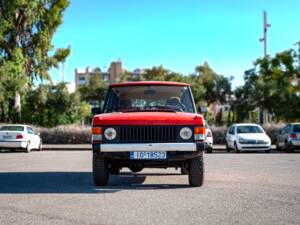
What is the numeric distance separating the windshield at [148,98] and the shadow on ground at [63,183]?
146 cm

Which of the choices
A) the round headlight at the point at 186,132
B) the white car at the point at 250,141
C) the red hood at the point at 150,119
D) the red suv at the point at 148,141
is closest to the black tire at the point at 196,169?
the red suv at the point at 148,141

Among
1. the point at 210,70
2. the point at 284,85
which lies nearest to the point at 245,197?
the point at 284,85

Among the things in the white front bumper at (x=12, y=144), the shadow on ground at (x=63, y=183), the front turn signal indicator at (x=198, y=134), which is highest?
the front turn signal indicator at (x=198, y=134)

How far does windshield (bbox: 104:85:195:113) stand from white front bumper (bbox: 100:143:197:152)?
5.25 ft

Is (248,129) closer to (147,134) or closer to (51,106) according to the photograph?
(147,134)

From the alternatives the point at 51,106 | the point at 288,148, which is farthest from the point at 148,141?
the point at 51,106

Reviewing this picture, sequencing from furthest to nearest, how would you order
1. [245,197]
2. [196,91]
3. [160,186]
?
[196,91], [160,186], [245,197]

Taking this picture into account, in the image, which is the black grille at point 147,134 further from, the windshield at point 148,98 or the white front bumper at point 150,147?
the windshield at point 148,98

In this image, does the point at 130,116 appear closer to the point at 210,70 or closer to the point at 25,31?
the point at 25,31

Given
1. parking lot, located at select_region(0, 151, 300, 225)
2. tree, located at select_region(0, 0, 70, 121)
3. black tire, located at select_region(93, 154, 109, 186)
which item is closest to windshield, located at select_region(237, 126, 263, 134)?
parking lot, located at select_region(0, 151, 300, 225)

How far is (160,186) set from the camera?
10.6 metres

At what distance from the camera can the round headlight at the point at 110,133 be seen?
10.1 metres

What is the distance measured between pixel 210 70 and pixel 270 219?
229 feet

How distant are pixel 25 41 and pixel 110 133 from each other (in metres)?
36.9
